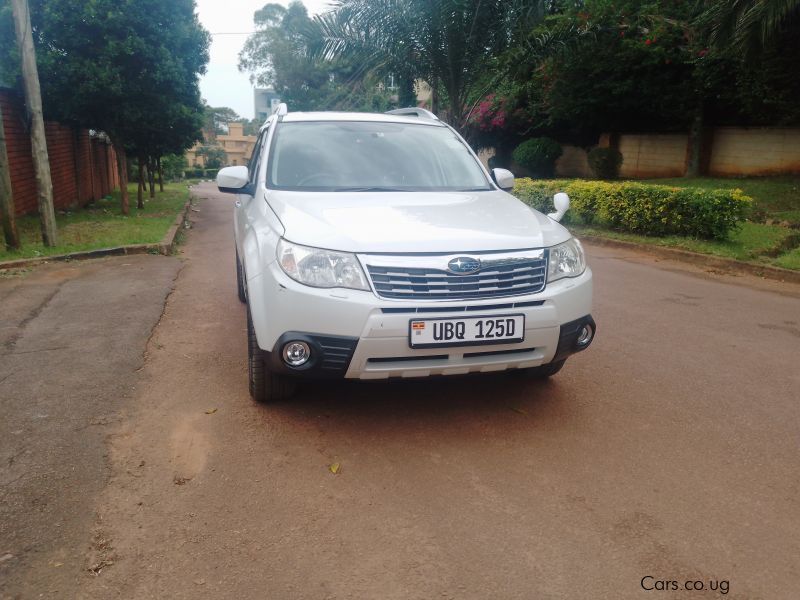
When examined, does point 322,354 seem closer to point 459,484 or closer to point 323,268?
point 323,268

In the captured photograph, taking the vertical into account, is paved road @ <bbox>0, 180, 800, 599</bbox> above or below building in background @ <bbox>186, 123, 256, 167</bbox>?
below

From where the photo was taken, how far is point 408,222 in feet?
11.6

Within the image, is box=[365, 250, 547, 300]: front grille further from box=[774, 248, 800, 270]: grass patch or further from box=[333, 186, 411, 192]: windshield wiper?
box=[774, 248, 800, 270]: grass patch

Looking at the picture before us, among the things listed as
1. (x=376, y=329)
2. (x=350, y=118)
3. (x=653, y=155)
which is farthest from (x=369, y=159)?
(x=653, y=155)

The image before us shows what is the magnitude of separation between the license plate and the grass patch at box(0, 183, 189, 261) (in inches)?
284

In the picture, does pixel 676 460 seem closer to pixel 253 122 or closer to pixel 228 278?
pixel 228 278

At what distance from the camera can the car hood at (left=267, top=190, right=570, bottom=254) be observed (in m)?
3.30

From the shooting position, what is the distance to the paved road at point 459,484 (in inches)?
93.0

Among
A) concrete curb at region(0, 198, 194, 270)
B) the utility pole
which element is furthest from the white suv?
the utility pole

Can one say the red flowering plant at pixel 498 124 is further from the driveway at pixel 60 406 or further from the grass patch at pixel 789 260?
the driveway at pixel 60 406

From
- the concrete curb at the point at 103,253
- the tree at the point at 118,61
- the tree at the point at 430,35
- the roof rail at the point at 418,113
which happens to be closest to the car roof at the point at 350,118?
the roof rail at the point at 418,113

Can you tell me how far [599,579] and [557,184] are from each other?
39.7 ft

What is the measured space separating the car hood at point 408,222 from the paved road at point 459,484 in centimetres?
100

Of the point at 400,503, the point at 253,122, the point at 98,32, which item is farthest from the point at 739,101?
the point at 253,122
